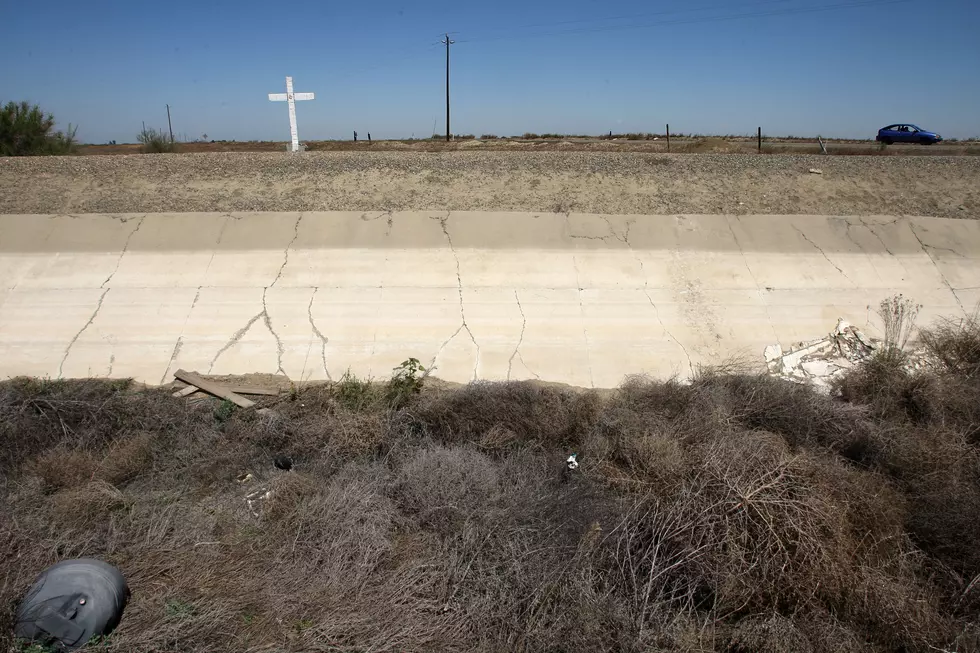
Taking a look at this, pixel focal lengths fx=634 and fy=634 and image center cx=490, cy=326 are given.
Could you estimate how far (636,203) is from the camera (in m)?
14.5

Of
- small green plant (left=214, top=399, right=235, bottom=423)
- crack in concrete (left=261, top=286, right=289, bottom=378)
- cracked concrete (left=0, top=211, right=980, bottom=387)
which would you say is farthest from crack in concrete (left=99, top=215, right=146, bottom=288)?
small green plant (left=214, top=399, right=235, bottom=423)

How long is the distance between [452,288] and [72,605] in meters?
8.57

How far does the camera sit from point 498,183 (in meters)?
15.1

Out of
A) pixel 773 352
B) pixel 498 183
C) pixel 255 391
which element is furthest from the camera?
pixel 498 183

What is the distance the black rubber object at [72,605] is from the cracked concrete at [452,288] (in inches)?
229

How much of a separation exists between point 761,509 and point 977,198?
13.5 m

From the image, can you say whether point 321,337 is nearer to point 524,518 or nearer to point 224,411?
point 224,411

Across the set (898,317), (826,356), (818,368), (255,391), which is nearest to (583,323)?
(818,368)

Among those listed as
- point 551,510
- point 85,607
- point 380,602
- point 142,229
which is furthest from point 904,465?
point 142,229

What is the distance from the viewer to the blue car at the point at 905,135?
85.7ft

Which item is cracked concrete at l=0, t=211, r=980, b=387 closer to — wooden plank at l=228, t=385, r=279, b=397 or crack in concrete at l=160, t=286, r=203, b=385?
crack in concrete at l=160, t=286, r=203, b=385

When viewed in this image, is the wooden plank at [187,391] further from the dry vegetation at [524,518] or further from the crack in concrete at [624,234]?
the crack in concrete at [624,234]

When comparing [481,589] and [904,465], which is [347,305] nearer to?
[481,589]

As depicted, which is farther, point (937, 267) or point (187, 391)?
point (937, 267)
